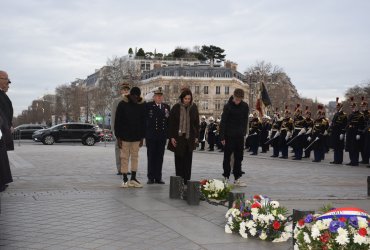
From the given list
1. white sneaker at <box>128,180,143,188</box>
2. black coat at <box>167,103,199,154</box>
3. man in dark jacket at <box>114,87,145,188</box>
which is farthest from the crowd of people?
white sneaker at <box>128,180,143,188</box>

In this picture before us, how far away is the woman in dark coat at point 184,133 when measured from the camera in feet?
34.2

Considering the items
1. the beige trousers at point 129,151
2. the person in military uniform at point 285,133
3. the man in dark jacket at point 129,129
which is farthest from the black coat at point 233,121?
the person in military uniform at point 285,133

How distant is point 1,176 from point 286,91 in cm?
9955

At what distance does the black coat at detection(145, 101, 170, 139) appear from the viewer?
38.4 feet

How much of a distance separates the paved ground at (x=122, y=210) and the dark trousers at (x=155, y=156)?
2.05ft

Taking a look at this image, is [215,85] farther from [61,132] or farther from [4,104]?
[4,104]

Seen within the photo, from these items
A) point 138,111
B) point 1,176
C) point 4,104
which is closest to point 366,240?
point 1,176

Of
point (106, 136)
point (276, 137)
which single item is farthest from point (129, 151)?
point (106, 136)

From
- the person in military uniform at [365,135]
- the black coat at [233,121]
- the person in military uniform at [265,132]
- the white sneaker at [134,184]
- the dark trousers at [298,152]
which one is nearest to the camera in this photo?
the white sneaker at [134,184]

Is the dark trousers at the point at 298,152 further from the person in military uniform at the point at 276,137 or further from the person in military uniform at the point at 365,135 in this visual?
the person in military uniform at the point at 365,135

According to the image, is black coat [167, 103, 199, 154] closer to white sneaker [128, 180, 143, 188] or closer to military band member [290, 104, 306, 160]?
white sneaker [128, 180, 143, 188]

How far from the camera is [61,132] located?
40.0m

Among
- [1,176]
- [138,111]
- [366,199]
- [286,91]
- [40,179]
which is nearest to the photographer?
[1,176]

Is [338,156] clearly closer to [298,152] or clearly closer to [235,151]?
[298,152]
